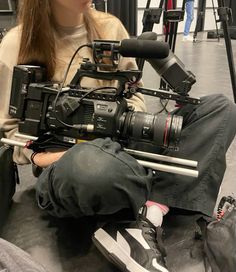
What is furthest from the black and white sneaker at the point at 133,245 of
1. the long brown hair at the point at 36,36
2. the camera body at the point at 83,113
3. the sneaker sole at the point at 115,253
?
the long brown hair at the point at 36,36

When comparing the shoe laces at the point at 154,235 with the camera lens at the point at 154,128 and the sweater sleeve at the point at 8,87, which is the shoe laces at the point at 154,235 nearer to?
the camera lens at the point at 154,128

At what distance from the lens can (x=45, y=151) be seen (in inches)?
35.5

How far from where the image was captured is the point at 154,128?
743 mm

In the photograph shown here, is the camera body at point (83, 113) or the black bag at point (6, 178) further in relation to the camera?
the black bag at point (6, 178)

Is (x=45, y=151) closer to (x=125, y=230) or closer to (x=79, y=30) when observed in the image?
(x=125, y=230)

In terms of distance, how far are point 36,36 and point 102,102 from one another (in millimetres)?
359

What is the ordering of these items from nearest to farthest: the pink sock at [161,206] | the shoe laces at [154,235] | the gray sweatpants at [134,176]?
the gray sweatpants at [134,176] → the shoe laces at [154,235] → the pink sock at [161,206]

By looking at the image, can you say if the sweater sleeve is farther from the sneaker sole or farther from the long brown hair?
the sneaker sole

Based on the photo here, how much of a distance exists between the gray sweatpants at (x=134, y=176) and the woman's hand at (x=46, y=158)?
0.06 meters

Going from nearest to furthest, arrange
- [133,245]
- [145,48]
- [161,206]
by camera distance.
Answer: [145,48] → [133,245] → [161,206]

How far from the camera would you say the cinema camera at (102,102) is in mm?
744

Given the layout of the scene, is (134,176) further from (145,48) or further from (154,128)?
(145,48)

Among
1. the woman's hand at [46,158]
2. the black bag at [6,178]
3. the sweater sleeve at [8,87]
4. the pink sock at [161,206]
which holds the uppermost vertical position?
the sweater sleeve at [8,87]

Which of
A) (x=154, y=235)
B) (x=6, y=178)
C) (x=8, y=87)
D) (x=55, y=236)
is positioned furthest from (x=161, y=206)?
(x=8, y=87)
